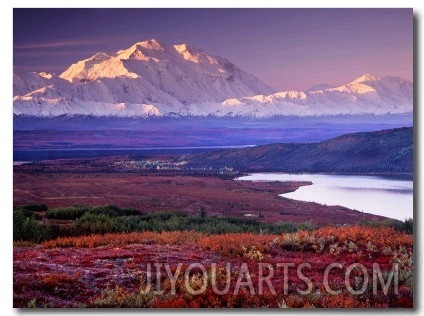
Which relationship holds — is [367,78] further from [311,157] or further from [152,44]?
[152,44]

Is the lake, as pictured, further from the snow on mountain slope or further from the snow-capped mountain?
the snow on mountain slope

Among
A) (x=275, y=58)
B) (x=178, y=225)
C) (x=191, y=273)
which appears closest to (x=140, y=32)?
(x=275, y=58)

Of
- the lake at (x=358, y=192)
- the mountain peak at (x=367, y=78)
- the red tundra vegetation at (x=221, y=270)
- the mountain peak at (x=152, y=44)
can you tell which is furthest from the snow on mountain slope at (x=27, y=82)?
the mountain peak at (x=367, y=78)

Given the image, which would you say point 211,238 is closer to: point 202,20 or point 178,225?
point 178,225

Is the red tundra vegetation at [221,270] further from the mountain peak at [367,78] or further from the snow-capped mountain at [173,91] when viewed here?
the mountain peak at [367,78]

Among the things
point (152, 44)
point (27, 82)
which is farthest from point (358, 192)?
point (27, 82)
